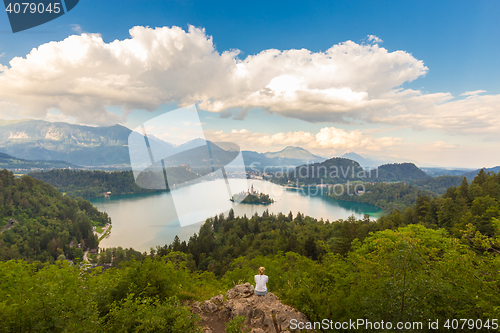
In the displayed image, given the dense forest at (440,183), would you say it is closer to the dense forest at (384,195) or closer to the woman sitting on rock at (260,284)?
the dense forest at (384,195)

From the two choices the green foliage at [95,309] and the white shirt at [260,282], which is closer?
the green foliage at [95,309]

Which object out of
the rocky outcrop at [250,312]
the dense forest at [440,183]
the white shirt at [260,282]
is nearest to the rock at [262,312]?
the rocky outcrop at [250,312]

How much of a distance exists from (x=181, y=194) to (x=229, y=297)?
13.9 feet

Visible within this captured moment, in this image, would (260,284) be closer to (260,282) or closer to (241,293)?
(260,282)

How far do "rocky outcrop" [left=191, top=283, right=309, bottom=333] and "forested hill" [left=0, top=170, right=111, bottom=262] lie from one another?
57.3 metres

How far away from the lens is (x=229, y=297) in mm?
7770

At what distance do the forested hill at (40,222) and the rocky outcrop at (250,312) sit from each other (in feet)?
188

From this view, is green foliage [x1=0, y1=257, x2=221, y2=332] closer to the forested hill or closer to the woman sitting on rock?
the woman sitting on rock

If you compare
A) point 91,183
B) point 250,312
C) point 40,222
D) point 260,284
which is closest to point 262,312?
point 250,312

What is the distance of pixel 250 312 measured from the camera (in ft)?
21.9

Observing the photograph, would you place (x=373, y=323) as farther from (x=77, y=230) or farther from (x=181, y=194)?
(x=77, y=230)

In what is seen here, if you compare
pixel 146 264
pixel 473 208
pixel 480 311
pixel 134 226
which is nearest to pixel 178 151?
pixel 146 264

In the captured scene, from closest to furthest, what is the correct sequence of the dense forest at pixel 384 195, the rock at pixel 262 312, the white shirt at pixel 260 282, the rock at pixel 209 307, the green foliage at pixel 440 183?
1. the rock at pixel 262 312
2. the white shirt at pixel 260 282
3. the rock at pixel 209 307
4. the dense forest at pixel 384 195
5. the green foliage at pixel 440 183

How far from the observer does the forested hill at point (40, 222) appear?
49.9m
